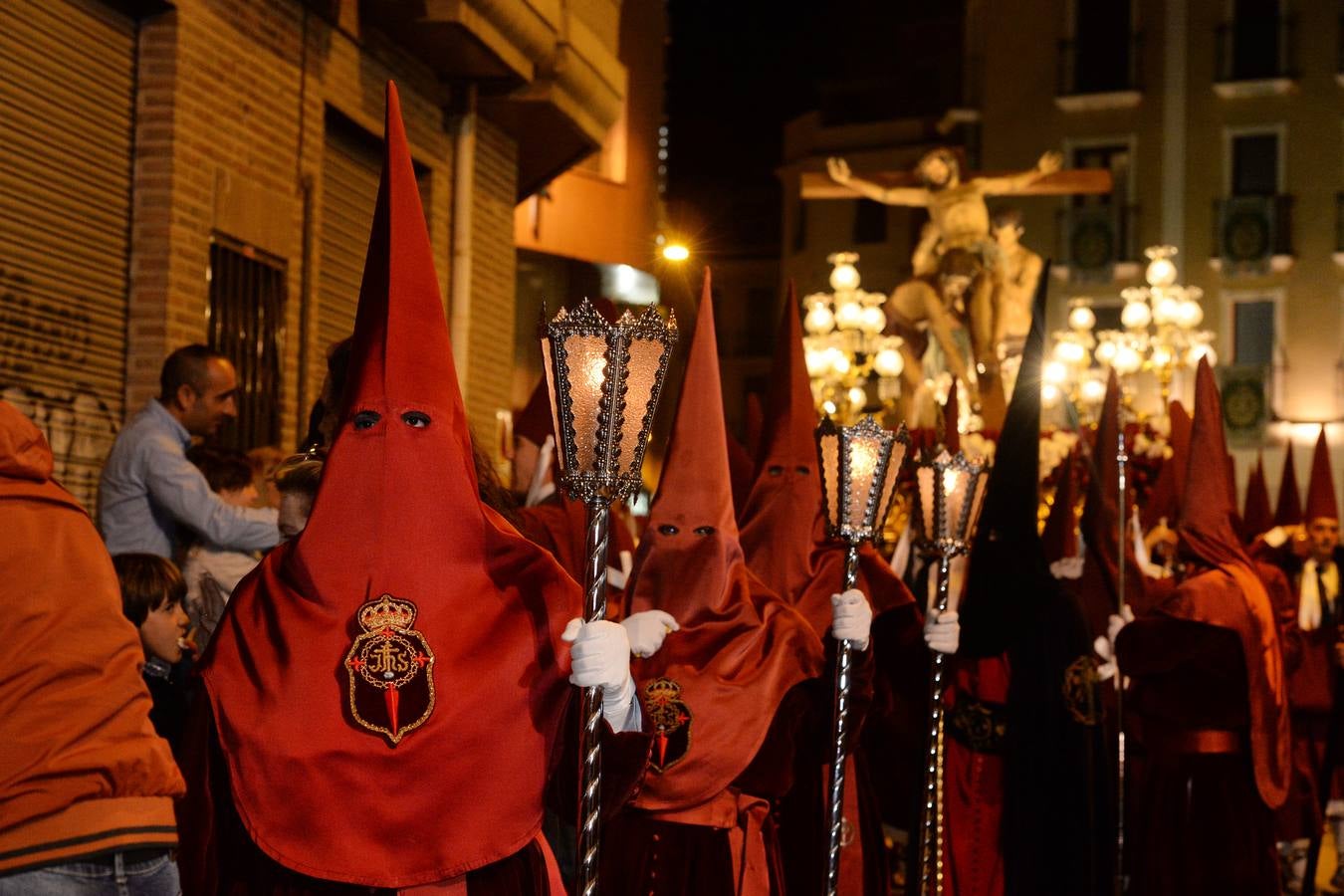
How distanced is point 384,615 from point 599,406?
0.66m

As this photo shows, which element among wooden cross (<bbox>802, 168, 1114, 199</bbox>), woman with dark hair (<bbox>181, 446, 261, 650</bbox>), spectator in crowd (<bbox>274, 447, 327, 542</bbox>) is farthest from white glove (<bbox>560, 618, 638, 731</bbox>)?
wooden cross (<bbox>802, 168, 1114, 199</bbox>)

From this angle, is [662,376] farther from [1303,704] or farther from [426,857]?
[1303,704]

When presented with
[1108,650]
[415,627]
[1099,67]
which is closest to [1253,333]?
[1099,67]

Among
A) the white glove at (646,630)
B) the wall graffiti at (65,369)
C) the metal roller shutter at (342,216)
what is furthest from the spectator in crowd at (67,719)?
the metal roller shutter at (342,216)

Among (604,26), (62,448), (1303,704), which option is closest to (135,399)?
(62,448)

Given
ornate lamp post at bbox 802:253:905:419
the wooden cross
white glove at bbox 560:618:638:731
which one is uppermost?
the wooden cross

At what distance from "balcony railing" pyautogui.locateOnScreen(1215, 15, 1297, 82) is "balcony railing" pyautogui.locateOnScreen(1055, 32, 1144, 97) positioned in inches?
66.8

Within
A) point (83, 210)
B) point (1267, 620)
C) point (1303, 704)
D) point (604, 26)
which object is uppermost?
point (604, 26)

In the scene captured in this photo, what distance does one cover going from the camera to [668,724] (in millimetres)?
5312

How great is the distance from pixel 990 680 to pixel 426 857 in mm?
5410

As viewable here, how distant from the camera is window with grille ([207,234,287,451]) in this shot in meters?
9.15

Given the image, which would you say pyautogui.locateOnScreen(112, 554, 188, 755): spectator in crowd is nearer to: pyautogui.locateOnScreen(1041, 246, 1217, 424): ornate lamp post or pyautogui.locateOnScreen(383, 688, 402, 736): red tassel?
pyautogui.locateOnScreen(383, 688, 402, 736): red tassel

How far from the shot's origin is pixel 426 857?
355 cm

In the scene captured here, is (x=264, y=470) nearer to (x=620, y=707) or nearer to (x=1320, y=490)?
(x=620, y=707)
